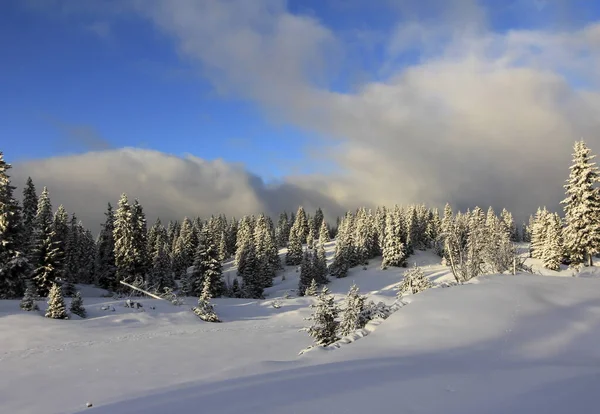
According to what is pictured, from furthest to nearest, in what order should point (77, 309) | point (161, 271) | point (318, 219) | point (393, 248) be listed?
point (318, 219) → point (393, 248) → point (161, 271) → point (77, 309)

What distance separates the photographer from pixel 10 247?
32.8m

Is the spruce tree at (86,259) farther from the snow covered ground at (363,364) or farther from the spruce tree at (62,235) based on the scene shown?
the snow covered ground at (363,364)

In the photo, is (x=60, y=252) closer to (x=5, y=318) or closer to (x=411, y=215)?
(x=5, y=318)

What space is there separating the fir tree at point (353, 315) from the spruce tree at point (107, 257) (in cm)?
4131

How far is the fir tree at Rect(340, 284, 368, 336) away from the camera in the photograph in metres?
13.8

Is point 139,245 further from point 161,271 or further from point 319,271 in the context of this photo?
point 319,271

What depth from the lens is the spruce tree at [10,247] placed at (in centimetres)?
3241

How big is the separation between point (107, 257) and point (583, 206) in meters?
52.9

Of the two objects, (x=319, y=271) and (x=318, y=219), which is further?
(x=318, y=219)

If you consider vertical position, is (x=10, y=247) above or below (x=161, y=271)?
above

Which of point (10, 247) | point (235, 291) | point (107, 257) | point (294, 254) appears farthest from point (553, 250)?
point (10, 247)

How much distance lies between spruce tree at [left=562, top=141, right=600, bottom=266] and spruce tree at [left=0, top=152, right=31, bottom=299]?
47952mm

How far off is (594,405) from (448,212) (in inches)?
4011

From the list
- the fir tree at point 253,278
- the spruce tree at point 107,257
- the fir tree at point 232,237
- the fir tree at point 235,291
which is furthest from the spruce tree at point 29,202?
the fir tree at point 232,237
